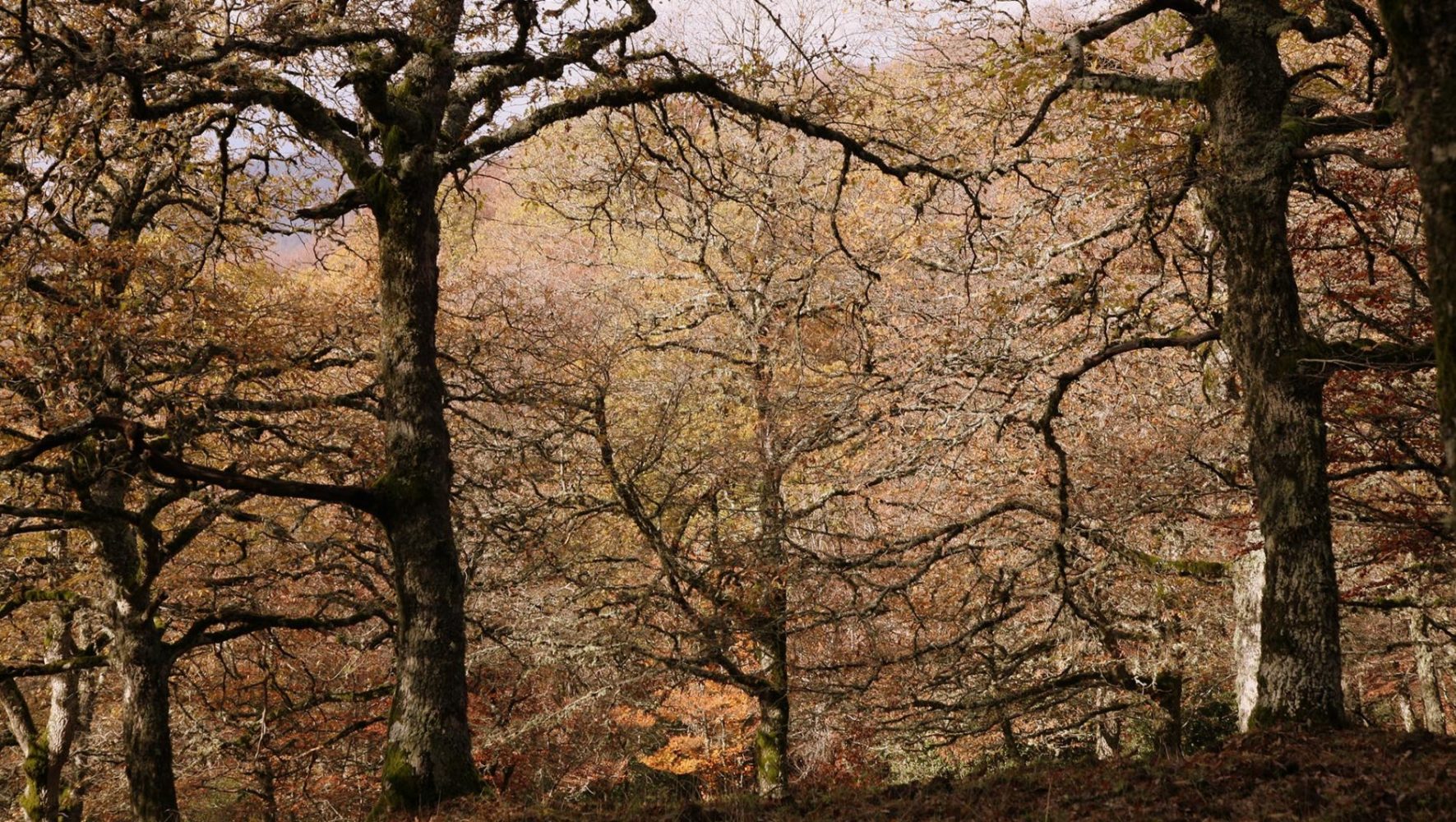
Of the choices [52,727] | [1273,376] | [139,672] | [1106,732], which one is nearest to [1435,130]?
[1273,376]

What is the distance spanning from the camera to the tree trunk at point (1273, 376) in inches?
247

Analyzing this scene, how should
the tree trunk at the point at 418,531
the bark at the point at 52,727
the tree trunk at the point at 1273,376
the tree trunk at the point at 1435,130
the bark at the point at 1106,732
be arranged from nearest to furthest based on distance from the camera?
the tree trunk at the point at 1435,130
the tree trunk at the point at 1273,376
the tree trunk at the point at 418,531
the bark at the point at 1106,732
the bark at the point at 52,727

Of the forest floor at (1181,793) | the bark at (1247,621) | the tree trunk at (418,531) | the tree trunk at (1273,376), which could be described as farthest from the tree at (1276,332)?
the tree trunk at (418,531)

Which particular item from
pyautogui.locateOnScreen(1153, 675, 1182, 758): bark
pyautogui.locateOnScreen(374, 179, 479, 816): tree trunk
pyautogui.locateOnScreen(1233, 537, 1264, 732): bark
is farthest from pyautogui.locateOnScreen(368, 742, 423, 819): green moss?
pyautogui.locateOnScreen(1233, 537, 1264, 732): bark

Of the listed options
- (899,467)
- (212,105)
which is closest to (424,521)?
(212,105)

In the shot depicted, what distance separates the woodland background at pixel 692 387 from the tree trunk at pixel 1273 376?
0.04 meters

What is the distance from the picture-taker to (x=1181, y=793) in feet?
16.2

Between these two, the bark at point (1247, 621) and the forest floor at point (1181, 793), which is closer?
the forest floor at point (1181, 793)

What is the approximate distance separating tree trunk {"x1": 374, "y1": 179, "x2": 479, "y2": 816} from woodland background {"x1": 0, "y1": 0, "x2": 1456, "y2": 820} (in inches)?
1.3

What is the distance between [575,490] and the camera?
13336mm

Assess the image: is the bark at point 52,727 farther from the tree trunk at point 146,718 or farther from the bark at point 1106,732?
the bark at point 1106,732

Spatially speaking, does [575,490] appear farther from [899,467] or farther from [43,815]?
[43,815]

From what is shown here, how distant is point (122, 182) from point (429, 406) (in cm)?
544

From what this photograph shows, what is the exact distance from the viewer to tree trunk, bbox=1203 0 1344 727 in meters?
6.27
